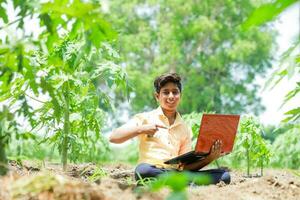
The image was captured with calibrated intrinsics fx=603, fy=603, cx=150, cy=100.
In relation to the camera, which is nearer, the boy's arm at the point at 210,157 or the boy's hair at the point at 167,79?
the boy's arm at the point at 210,157

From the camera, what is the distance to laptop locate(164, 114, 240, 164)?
4.28 metres

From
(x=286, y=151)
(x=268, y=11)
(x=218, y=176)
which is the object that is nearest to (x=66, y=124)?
(x=218, y=176)

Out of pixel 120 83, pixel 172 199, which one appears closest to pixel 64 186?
pixel 172 199

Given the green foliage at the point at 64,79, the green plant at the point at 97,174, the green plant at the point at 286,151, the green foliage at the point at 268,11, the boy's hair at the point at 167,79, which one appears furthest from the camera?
the green plant at the point at 286,151

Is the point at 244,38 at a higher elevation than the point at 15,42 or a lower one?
higher

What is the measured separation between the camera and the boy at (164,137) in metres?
4.48

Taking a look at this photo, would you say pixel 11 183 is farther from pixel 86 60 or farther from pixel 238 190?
pixel 86 60

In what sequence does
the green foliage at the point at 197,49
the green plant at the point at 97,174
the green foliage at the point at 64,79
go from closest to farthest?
the green foliage at the point at 64,79 < the green plant at the point at 97,174 < the green foliage at the point at 197,49

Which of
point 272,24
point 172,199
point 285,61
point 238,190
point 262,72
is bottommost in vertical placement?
point 238,190

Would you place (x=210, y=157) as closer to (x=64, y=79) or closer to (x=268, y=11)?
(x=64, y=79)

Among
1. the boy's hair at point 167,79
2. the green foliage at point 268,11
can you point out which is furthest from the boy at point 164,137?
the green foliage at point 268,11

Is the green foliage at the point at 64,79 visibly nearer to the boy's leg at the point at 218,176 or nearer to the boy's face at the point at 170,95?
the boy's face at the point at 170,95

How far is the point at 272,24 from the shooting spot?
2858 centimetres

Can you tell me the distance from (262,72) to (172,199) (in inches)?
1106
